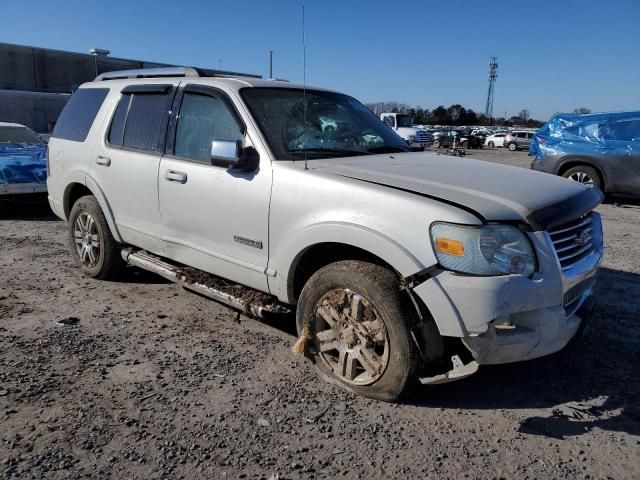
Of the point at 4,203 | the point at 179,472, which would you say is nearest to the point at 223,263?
the point at 179,472

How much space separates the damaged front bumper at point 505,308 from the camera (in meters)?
2.67

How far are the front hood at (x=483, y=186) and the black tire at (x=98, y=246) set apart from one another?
251 centimetres

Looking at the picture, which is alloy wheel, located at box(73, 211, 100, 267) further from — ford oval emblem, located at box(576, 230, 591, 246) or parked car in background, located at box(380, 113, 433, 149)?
parked car in background, located at box(380, 113, 433, 149)

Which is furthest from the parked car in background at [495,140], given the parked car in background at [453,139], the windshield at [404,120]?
the windshield at [404,120]

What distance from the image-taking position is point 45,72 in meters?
39.7

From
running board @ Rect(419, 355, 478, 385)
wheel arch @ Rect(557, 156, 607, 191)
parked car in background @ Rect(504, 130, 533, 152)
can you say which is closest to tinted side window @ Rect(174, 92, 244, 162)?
running board @ Rect(419, 355, 478, 385)

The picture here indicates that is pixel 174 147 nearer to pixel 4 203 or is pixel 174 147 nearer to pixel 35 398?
pixel 35 398

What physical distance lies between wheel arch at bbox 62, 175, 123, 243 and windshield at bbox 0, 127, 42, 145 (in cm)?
481

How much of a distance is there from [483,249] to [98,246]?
3898mm

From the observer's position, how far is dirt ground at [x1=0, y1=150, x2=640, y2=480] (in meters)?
2.58

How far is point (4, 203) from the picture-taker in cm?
852

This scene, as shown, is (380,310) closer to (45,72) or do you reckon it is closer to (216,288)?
(216,288)

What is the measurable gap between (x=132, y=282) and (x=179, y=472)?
3140mm

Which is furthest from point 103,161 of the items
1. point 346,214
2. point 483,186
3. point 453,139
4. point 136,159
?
point 453,139
